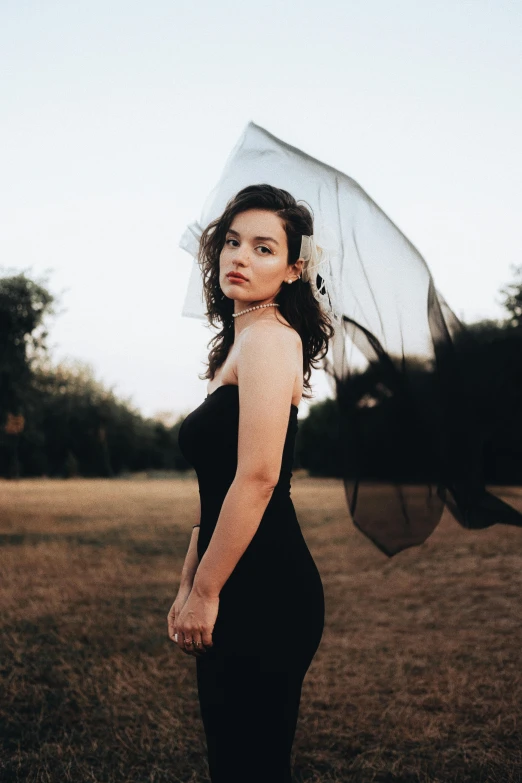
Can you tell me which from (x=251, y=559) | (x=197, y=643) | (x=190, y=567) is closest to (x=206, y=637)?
(x=197, y=643)

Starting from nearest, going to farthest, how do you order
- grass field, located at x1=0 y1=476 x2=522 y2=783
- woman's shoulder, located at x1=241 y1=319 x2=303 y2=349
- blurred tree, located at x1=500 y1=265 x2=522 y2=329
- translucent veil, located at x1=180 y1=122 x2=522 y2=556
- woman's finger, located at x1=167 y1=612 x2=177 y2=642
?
1. woman's shoulder, located at x1=241 y1=319 x2=303 y2=349
2. woman's finger, located at x1=167 y1=612 x2=177 y2=642
3. translucent veil, located at x1=180 y1=122 x2=522 y2=556
4. grass field, located at x1=0 y1=476 x2=522 y2=783
5. blurred tree, located at x1=500 y1=265 x2=522 y2=329

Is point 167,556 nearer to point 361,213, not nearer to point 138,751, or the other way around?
point 138,751

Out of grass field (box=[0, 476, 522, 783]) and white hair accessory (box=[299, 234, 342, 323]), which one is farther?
grass field (box=[0, 476, 522, 783])

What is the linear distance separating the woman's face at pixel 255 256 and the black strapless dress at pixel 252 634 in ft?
1.00

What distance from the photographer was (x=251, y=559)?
173 centimetres

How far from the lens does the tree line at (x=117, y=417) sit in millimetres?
3162

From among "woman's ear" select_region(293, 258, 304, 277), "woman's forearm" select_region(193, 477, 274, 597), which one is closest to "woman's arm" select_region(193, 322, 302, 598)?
"woman's forearm" select_region(193, 477, 274, 597)

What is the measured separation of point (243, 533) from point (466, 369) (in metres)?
1.79

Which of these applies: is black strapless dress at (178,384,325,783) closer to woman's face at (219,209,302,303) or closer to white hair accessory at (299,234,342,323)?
woman's face at (219,209,302,303)

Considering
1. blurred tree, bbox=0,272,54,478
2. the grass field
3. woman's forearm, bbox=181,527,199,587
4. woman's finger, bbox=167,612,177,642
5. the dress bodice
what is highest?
blurred tree, bbox=0,272,54,478

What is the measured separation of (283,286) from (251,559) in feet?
2.67

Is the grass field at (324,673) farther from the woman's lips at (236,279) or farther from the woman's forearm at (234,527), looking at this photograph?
the woman's lips at (236,279)

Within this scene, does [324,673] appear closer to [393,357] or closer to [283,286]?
[393,357]

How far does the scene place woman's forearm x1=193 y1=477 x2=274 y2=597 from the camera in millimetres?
1611
